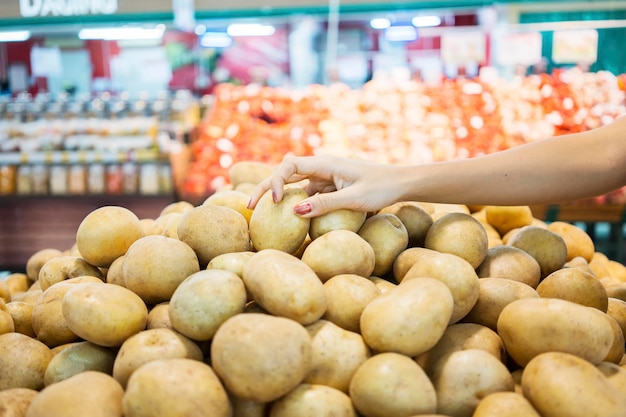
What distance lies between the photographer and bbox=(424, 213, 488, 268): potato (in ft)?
5.27

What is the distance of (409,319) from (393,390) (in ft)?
0.51

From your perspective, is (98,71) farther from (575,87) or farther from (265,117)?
(575,87)

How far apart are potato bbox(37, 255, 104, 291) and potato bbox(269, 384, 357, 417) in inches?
33.4

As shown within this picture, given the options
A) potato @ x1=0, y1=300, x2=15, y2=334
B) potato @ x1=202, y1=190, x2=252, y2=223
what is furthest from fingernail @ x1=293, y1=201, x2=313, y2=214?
potato @ x1=0, y1=300, x2=15, y2=334

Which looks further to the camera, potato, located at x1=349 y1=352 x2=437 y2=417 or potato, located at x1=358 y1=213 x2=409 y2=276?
potato, located at x1=358 y1=213 x2=409 y2=276

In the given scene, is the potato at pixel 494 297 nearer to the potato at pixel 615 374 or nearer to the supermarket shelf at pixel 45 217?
the potato at pixel 615 374

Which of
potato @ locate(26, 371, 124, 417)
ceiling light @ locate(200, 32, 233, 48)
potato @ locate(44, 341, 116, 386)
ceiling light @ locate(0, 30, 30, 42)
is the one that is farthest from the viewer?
ceiling light @ locate(200, 32, 233, 48)

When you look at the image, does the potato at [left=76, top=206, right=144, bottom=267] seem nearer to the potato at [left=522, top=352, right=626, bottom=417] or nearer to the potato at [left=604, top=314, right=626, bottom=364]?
the potato at [left=522, top=352, right=626, bottom=417]

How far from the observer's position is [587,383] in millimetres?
1144

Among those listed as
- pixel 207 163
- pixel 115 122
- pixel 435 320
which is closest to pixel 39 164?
pixel 115 122

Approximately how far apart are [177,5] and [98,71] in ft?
16.2

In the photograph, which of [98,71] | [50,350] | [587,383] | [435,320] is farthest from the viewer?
[98,71]

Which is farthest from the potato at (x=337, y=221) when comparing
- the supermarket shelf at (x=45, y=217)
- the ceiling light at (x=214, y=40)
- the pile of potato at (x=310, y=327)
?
the ceiling light at (x=214, y=40)

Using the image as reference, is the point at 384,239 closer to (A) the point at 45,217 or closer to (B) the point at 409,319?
(B) the point at 409,319
